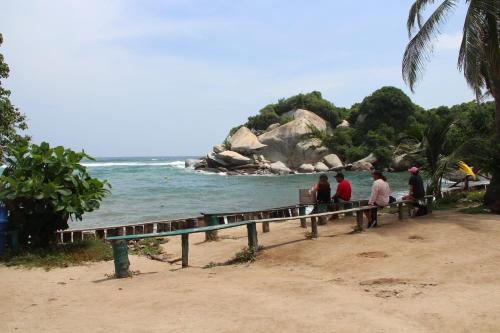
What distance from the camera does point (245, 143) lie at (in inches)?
2089

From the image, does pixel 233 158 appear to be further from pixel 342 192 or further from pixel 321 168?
pixel 342 192

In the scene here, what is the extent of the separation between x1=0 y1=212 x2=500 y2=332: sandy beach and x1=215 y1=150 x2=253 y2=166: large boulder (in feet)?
133

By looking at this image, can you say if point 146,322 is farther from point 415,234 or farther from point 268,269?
point 415,234

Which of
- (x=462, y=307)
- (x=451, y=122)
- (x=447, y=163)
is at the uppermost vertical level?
(x=451, y=122)

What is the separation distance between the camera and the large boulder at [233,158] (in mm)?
50188

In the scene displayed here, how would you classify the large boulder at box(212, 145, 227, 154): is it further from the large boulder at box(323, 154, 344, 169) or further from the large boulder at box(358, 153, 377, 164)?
the large boulder at box(358, 153, 377, 164)

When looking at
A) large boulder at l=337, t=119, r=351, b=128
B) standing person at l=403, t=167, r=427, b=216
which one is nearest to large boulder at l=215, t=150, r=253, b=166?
large boulder at l=337, t=119, r=351, b=128

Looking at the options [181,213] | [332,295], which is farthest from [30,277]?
[181,213]

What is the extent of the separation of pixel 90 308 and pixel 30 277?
8.16 ft

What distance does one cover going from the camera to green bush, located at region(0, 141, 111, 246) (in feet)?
28.6

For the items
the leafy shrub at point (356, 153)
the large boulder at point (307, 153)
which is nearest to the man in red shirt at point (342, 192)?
the leafy shrub at point (356, 153)

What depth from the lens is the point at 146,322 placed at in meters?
5.05

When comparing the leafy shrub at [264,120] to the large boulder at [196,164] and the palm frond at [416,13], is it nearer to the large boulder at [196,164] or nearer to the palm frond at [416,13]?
the large boulder at [196,164]

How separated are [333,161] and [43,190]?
4372 cm
